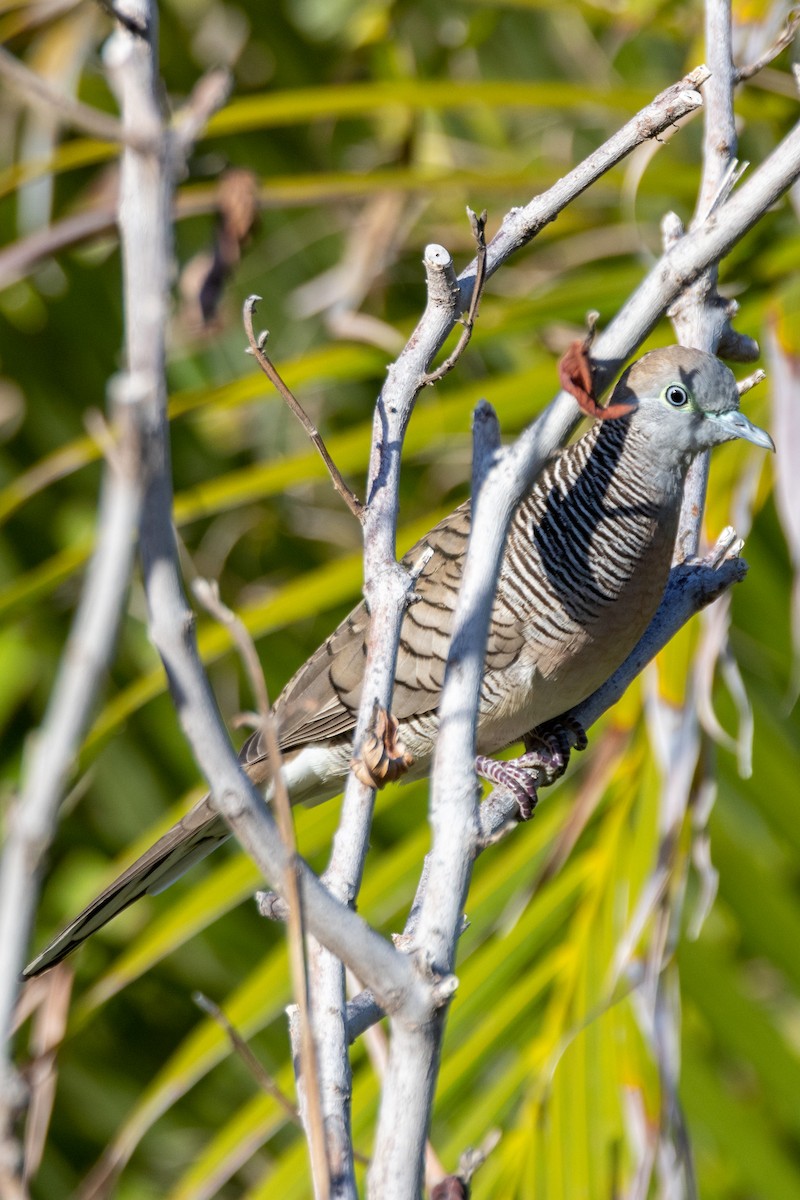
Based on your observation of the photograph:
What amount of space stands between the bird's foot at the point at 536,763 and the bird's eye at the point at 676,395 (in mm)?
614

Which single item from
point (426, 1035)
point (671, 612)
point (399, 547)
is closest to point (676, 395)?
point (671, 612)

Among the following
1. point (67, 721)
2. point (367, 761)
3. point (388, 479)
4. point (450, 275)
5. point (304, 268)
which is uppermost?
point (304, 268)

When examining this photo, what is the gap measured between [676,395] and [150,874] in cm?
126

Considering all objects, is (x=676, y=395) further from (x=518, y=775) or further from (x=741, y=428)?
(x=518, y=775)

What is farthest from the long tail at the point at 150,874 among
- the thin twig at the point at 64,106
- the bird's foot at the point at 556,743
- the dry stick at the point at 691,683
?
the thin twig at the point at 64,106

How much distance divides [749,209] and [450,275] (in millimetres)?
346

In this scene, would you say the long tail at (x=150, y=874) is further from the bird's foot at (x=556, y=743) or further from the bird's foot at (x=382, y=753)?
the bird's foot at (x=382, y=753)

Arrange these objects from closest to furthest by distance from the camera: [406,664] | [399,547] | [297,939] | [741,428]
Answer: [297,939] < [741,428] < [406,664] < [399,547]

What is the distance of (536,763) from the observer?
8.09 feet

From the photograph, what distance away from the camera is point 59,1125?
14.4ft

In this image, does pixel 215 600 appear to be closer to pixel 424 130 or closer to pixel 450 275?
pixel 450 275

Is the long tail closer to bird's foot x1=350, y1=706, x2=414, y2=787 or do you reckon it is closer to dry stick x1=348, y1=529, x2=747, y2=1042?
dry stick x1=348, y1=529, x2=747, y2=1042

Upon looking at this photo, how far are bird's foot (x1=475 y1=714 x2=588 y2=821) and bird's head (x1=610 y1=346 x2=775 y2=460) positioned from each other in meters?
0.56

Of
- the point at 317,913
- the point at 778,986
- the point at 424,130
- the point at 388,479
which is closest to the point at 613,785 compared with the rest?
the point at 388,479
